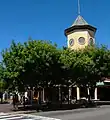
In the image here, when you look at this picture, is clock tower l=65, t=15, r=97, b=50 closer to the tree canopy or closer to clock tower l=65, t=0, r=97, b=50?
clock tower l=65, t=0, r=97, b=50

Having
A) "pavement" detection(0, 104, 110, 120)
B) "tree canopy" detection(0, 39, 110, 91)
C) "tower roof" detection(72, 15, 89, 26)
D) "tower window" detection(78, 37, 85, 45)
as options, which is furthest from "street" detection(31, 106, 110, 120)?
"tower roof" detection(72, 15, 89, 26)

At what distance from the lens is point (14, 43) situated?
32312mm

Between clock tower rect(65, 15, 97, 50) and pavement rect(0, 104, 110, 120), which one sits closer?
pavement rect(0, 104, 110, 120)

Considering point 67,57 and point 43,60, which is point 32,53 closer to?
point 43,60

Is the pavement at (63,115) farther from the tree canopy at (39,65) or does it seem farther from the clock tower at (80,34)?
the clock tower at (80,34)

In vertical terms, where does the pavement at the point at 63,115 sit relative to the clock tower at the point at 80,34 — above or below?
below

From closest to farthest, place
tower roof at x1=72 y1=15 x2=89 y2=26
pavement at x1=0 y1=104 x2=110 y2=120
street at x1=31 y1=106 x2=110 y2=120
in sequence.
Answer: street at x1=31 y1=106 x2=110 y2=120
pavement at x1=0 y1=104 x2=110 y2=120
tower roof at x1=72 y1=15 x2=89 y2=26

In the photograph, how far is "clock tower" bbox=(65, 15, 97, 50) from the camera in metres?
55.4

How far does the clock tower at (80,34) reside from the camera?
55375 millimetres

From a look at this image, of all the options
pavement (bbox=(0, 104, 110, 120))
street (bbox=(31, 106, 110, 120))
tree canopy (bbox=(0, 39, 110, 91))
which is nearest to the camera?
street (bbox=(31, 106, 110, 120))

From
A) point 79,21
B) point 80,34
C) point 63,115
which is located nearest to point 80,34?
point 80,34

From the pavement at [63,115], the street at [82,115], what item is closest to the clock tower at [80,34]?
the pavement at [63,115]

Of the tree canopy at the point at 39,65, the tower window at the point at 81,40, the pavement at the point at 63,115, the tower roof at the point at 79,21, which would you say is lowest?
the pavement at the point at 63,115

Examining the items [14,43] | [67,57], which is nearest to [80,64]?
[67,57]
